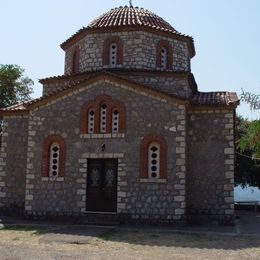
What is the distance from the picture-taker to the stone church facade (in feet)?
49.0

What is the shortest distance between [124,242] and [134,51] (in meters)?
9.45

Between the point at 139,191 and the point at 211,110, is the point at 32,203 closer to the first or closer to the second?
the point at 139,191

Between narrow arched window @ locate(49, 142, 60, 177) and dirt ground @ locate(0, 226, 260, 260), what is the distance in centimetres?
295

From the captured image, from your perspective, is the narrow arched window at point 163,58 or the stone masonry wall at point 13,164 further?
the narrow arched window at point 163,58

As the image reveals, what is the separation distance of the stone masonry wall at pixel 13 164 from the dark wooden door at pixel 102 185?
332 centimetres

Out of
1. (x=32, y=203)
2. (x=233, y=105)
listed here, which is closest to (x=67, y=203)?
(x=32, y=203)

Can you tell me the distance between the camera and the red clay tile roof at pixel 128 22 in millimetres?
18473

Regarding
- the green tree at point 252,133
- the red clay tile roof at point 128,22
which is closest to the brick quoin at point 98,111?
the red clay tile roof at point 128,22

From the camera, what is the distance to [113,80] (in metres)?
15.8

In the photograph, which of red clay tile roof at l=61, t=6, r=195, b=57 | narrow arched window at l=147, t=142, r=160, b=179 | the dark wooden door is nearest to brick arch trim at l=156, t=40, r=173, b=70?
red clay tile roof at l=61, t=6, r=195, b=57

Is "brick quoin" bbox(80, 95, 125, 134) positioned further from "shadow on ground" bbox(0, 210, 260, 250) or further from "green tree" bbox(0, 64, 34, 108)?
"green tree" bbox(0, 64, 34, 108)

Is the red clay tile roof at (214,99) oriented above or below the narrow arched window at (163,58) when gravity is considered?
below

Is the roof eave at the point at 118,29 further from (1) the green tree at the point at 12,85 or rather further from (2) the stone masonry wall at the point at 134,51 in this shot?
(1) the green tree at the point at 12,85

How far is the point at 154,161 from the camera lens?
15.1 metres
